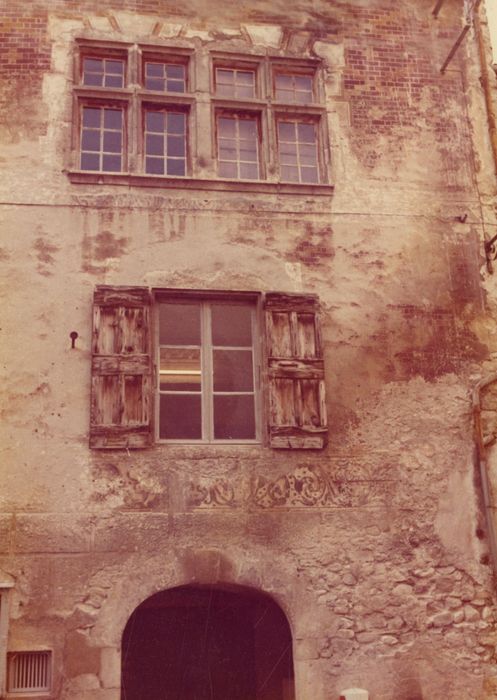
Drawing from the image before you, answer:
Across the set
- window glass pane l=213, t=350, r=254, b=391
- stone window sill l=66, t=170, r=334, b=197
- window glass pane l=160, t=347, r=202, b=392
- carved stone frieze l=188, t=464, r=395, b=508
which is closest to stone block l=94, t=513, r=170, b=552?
carved stone frieze l=188, t=464, r=395, b=508

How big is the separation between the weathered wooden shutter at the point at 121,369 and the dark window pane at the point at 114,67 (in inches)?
117

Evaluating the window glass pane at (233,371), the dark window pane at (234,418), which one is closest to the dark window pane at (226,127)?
the window glass pane at (233,371)

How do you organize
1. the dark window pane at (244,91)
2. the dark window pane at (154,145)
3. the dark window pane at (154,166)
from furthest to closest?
the dark window pane at (244,91) < the dark window pane at (154,145) < the dark window pane at (154,166)

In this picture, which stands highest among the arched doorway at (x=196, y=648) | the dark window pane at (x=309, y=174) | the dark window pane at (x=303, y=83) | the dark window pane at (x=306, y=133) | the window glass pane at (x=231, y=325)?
the dark window pane at (x=303, y=83)

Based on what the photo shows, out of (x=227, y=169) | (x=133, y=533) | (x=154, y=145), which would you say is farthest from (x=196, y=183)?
(x=133, y=533)

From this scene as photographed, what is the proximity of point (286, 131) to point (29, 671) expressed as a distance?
6641mm

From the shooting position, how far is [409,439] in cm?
889

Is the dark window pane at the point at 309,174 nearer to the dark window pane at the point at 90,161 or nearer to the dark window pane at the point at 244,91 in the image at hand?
the dark window pane at the point at 244,91

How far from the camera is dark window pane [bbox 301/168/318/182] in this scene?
32.5ft

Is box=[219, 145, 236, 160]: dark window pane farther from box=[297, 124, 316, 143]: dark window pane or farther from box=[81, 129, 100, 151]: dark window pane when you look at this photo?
box=[81, 129, 100, 151]: dark window pane

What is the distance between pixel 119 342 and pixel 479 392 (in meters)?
3.97

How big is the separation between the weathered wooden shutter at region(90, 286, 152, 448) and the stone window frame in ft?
4.96

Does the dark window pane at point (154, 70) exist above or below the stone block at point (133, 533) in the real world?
above

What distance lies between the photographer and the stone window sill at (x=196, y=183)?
9.33 m
